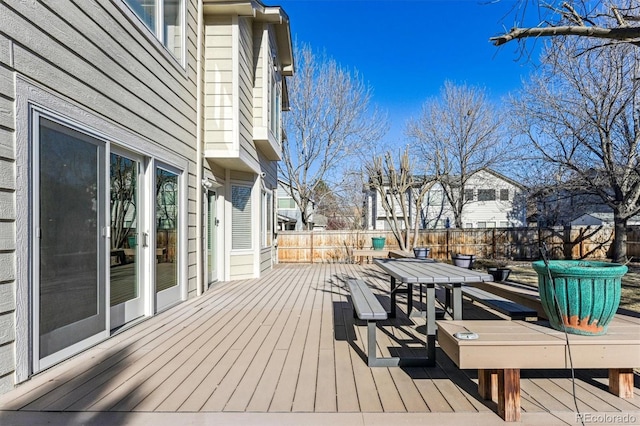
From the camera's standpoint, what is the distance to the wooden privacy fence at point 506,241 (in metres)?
13.1

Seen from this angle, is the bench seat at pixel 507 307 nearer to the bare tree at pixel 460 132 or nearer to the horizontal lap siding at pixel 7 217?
the horizontal lap siding at pixel 7 217

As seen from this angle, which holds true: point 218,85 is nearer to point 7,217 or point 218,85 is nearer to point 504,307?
point 7,217

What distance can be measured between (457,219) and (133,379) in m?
18.8

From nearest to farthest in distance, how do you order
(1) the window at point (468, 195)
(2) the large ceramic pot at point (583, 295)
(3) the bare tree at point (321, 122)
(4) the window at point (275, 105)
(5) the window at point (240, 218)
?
(2) the large ceramic pot at point (583, 295) < (5) the window at point (240, 218) < (4) the window at point (275, 105) < (3) the bare tree at point (321, 122) < (1) the window at point (468, 195)

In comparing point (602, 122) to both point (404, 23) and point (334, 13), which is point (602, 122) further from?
point (334, 13)

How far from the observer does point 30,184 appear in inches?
100

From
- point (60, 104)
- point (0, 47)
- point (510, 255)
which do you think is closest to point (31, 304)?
point (60, 104)

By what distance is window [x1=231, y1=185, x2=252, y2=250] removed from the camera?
7.20 meters

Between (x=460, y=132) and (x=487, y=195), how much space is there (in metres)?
5.28

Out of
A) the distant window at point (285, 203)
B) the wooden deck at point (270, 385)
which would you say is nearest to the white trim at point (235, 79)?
the wooden deck at point (270, 385)

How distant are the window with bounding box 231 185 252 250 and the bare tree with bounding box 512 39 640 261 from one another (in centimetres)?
869

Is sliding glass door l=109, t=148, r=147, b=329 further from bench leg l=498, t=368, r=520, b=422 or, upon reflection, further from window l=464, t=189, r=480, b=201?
window l=464, t=189, r=480, b=201

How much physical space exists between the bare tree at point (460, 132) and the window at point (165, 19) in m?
14.7

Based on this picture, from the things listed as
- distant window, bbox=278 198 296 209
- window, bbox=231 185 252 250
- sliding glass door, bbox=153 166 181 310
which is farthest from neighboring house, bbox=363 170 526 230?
sliding glass door, bbox=153 166 181 310
